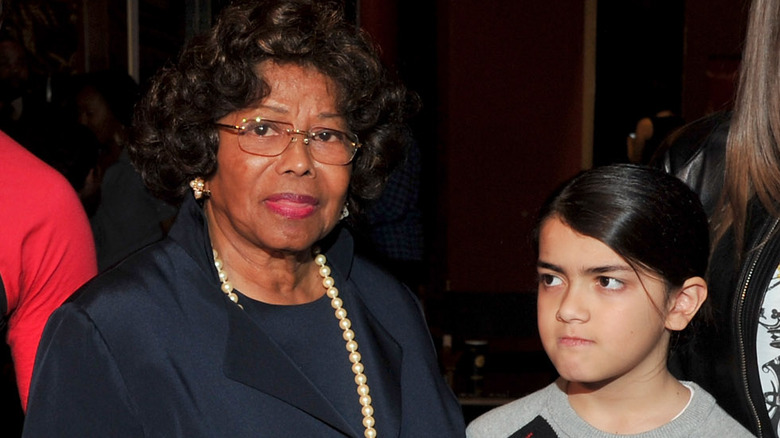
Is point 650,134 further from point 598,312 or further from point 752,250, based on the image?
point 598,312

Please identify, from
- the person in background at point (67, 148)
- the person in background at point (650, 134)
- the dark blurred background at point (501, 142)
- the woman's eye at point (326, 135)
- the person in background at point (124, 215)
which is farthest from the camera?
the dark blurred background at point (501, 142)

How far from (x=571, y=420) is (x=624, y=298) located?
0.27 m

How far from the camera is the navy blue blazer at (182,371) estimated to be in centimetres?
174

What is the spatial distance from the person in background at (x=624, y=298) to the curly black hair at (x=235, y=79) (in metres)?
0.46

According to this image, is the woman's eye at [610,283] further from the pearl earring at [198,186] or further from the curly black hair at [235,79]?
the pearl earring at [198,186]

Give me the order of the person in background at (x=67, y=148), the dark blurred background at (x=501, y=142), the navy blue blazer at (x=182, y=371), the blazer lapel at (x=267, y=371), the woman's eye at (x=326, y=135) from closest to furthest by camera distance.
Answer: the navy blue blazer at (x=182, y=371) < the blazer lapel at (x=267, y=371) < the woman's eye at (x=326, y=135) < the person in background at (x=67, y=148) < the dark blurred background at (x=501, y=142)

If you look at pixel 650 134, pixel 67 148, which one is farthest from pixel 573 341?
pixel 650 134

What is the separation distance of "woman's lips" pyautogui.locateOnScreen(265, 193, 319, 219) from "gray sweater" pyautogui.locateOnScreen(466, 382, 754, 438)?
566 millimetres

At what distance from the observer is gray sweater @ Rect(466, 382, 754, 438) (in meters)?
1.96

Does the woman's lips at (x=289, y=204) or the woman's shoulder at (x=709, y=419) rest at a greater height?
the woman's lips at (x=289, y=204)

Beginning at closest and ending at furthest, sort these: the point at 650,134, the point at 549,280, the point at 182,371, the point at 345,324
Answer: the point at 182,371 < the point at 549,280 < the point at 345,324 < the point at 650,134

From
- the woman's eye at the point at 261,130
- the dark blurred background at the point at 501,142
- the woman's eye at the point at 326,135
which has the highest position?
the woman's eye at the point at 261,130

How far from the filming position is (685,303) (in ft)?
6.64

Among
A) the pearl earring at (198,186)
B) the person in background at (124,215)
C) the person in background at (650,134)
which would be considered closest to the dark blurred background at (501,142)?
the person in background at (650,134)
